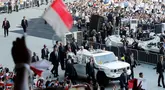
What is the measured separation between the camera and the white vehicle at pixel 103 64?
18.8 metres

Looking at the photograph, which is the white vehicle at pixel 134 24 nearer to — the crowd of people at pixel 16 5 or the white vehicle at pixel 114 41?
the white vehicle at pixel 114 41

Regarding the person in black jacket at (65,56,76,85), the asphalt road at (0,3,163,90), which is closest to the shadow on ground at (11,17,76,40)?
the asphalt road at (0,3,163,90)

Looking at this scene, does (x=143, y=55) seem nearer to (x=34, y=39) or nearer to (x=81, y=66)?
(x=81, y=66)

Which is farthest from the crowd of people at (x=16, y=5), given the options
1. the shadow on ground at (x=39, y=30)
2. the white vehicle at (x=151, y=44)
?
the white vehicle at (x=151, y=44)

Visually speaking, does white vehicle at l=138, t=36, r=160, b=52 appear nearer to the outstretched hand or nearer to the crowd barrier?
the crowd barrier

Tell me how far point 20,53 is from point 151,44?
22.3 m

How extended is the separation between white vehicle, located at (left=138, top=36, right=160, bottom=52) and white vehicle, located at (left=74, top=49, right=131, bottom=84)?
4.36m

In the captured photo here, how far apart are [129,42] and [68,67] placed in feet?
24.3

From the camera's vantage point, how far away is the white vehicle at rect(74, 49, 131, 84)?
1877 cm

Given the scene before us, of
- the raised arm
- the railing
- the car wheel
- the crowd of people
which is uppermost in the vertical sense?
the crowd of people

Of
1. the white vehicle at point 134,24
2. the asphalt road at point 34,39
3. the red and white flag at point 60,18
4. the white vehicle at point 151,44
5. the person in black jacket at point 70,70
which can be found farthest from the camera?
the white vehicle at point 134,24

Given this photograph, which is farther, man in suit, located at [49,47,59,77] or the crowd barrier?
the crowd barrier

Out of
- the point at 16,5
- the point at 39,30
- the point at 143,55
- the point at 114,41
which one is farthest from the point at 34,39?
the point at 16,5

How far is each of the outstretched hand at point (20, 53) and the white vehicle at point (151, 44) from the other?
851 inches
